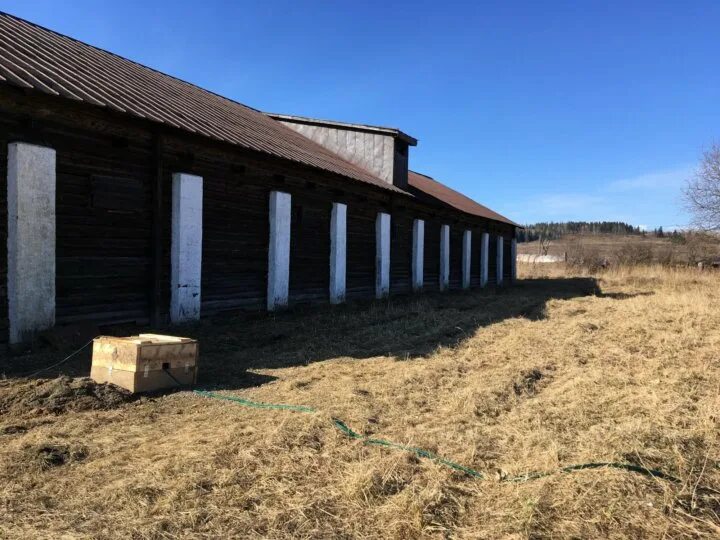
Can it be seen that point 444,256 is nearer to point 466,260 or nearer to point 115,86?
point 466,260

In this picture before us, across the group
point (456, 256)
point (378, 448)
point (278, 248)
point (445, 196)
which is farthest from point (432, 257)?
point (378, 448)

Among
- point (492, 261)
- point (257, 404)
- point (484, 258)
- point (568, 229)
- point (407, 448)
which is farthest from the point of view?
point (568, 229)

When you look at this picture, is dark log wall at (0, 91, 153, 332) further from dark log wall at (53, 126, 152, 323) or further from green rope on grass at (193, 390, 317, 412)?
green rope on grass at (193, 390, 317, 412)

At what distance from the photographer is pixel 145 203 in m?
9.40

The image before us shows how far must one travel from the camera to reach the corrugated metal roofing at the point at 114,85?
313 inches

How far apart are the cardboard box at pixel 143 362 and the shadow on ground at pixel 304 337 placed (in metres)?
0.47

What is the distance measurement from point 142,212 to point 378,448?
7.03 meters

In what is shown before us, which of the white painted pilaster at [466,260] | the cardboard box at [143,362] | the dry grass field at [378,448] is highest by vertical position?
the white painted pilaster at [466,260]

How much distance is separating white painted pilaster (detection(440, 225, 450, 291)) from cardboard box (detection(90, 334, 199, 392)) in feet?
57.4

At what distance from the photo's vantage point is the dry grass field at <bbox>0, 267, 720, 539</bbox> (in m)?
3.08

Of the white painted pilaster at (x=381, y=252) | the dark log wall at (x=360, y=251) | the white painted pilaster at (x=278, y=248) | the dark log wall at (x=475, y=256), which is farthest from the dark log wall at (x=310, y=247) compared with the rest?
the dark log wall at (x=475, y=256)

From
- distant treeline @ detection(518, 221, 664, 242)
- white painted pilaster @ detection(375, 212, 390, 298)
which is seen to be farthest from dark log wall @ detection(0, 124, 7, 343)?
distant treeline @ detection(518, 221, 664, 242)

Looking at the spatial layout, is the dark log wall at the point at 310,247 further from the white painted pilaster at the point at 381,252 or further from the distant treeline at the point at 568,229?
the distant treeline at the point at 568,229

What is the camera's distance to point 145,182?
938cm
